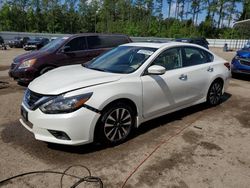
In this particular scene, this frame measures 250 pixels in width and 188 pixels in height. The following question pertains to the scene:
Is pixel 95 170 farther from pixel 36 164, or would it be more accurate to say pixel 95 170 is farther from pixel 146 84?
pixel 146 84

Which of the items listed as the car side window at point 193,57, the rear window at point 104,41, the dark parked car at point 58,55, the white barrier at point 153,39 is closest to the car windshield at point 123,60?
the car side window at point 193,57

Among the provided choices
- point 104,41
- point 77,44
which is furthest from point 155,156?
point 104,41

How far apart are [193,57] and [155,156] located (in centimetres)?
265

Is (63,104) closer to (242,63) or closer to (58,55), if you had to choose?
(58,55)

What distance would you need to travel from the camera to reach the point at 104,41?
31.7 ft

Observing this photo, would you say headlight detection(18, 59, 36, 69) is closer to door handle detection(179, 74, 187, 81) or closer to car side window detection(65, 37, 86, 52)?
car side window detection(65, 37, 86, 52)

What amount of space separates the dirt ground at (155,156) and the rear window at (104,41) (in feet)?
14.4

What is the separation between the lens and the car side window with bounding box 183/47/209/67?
18.1 ft

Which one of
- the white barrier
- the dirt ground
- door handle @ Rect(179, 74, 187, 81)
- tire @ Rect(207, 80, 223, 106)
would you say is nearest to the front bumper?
the dirt ground

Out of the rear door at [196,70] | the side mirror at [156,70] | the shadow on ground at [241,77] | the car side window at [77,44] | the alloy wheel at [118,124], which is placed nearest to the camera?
the alloy wheel at [118,124]

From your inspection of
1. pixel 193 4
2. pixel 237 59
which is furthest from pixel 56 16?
pixel 237 59

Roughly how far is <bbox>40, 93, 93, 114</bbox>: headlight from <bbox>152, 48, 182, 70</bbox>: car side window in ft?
5.44

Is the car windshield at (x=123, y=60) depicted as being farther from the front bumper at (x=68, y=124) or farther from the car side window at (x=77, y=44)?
the car side window at (x=77, y=44)

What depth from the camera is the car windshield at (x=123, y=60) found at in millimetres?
4694
